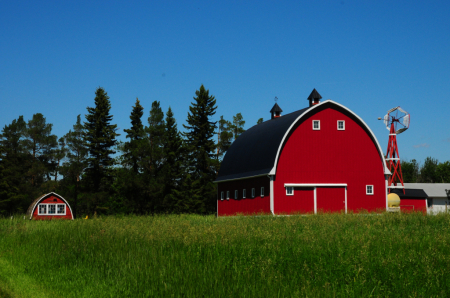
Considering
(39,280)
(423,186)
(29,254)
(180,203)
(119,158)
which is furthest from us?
(423,186)

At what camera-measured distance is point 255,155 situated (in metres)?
33.6

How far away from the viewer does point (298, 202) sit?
2945cm

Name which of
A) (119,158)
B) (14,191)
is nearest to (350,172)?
(119,158)

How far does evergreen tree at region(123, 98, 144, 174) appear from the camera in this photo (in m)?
45.5

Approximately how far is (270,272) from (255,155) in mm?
25472

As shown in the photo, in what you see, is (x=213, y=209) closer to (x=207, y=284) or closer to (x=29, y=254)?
(x=29, y=254)

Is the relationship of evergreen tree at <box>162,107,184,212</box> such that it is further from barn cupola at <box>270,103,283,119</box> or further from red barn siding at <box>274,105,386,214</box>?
A: red barn siding at <box>274,105,386,214</box>

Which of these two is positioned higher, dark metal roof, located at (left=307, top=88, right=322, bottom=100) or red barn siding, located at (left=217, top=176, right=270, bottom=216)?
dark metal roof, located at (left=307, top=88, right=322, bottom=100)

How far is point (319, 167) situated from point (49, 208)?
21.9m

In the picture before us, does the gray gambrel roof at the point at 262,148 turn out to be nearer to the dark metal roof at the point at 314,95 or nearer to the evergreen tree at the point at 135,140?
the dark metal roof at the point at 314,95

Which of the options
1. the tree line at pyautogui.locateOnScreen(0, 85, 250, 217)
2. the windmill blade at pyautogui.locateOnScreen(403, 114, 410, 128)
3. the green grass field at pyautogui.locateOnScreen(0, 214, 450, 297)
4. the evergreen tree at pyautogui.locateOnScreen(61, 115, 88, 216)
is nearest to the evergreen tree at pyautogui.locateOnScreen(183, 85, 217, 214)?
the tree line at pyautogui.locateOnScreen(0, 85, 250, 217)

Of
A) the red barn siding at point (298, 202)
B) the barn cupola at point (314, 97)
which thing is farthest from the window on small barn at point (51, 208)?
the barn cupola at point (314, 97)

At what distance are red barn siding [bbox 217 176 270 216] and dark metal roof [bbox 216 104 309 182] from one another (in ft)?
1.81

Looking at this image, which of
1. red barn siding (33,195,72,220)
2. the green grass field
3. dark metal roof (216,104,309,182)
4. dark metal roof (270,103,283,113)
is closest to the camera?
the green grass field
